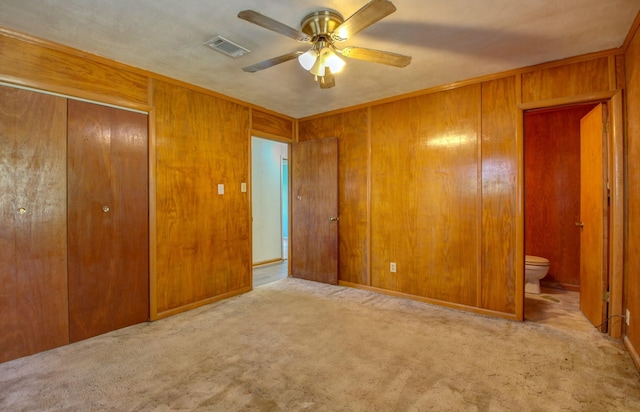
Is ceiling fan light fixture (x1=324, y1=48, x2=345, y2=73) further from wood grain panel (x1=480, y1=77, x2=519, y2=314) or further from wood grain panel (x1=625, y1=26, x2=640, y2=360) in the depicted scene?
wood grain panel (x1=625, y1=26, x2=640, y2=360)

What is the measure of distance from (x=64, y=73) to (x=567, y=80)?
4.29m

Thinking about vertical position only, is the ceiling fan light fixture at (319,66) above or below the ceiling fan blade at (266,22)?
below

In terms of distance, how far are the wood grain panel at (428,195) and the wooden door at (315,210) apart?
1.95 feet

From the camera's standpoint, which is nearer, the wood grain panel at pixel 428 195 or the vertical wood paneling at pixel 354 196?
the wood grain panel at pixel 428 195

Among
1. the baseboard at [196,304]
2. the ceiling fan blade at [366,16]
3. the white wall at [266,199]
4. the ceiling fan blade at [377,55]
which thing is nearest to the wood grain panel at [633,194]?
the ceiling fan blade at [377,55]

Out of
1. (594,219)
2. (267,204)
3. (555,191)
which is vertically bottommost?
(594,219)

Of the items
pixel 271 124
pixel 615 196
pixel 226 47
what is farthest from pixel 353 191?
pixel 615 196

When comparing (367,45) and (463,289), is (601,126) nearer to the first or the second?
(463,289)

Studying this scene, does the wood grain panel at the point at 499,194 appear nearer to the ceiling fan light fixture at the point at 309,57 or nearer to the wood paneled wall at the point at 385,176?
the wood paneled wall at the point at 385,176

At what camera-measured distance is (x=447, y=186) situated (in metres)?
3.32

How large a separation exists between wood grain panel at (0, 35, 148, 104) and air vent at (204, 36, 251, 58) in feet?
3.17

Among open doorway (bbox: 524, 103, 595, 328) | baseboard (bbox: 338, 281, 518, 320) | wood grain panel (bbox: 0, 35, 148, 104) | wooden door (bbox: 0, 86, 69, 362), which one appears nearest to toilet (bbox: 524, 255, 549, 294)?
open doorway (bbox: 524, 103, 595, 328)

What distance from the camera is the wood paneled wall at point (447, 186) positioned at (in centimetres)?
292

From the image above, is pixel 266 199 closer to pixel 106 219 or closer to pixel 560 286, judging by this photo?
pixel 106 219
